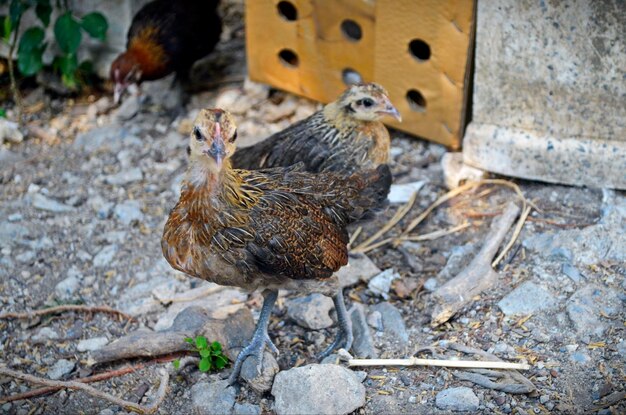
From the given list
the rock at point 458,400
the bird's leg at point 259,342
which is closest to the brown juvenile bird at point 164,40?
the bird's leg at point 259,342

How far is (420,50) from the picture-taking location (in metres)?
5.73

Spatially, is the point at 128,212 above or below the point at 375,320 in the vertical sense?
below

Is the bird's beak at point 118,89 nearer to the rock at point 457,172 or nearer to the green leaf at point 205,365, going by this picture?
the rock at point 457,172

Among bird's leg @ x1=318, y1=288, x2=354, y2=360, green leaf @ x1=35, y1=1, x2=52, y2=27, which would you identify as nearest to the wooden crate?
green leaf @ x1=35, y1=1, x2=52, y2=27

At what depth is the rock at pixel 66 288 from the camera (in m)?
4.60

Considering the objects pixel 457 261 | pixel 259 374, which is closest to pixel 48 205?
pixel 259 374

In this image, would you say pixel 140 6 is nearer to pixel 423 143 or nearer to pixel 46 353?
pixel 423 143

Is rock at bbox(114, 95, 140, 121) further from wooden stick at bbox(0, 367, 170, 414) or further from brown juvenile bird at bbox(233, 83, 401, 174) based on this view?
wooden stick at bbox(0, 367, 170, 414)

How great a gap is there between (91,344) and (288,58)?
2.93m

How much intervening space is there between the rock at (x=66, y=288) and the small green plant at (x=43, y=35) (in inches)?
77.4

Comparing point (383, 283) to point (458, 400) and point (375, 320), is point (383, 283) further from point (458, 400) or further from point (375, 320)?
point (458, 400)

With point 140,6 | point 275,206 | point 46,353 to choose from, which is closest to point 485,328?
point 275,206

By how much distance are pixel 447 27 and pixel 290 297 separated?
6.82 ft

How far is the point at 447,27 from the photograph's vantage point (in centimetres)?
503
